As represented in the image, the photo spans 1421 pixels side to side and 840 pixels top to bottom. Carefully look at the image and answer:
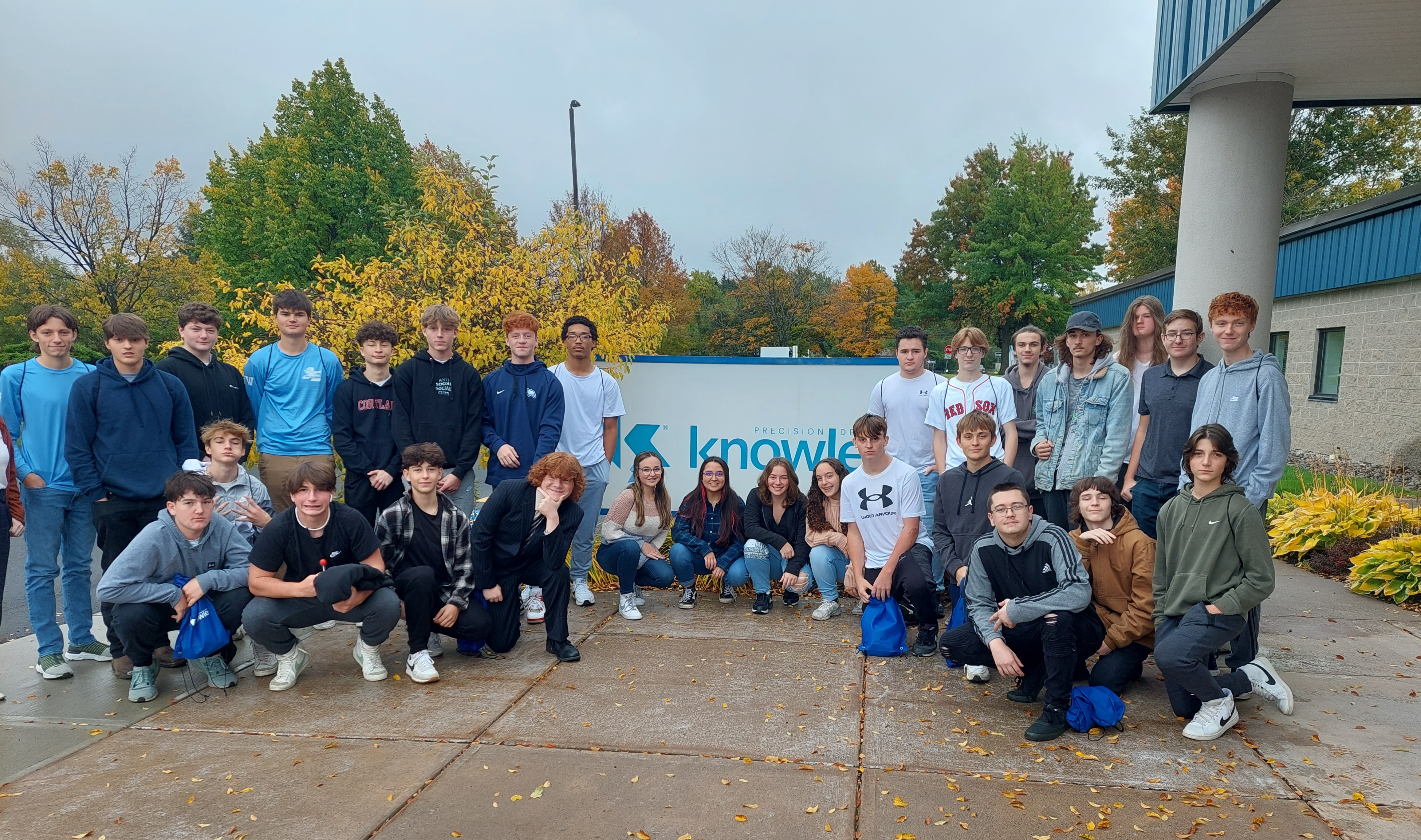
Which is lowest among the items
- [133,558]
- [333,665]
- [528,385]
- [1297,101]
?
[333,665]

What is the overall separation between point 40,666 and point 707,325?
37.1 m

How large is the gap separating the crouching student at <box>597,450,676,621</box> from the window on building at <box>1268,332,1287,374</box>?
43.8 ft

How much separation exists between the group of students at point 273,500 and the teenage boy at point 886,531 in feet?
5.41

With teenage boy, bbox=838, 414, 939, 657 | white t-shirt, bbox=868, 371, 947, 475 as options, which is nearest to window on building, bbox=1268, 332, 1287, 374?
white t-shirt, bbox=868, 371, 947, 475

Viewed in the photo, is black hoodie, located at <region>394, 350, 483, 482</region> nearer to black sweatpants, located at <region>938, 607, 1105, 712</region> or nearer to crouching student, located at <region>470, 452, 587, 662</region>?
crouching student, located at <region>470, 452, 587, 662</region>

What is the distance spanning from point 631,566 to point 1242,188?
4960 millimetres

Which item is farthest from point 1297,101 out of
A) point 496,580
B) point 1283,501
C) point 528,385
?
point 496,580

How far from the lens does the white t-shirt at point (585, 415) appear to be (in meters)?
5.61

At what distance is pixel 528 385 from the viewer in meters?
5.40

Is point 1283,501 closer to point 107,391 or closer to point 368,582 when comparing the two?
point 368,582

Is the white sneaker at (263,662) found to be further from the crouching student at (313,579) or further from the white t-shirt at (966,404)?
the white t-shirt at (966,404)

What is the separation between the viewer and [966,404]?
17.2 feet

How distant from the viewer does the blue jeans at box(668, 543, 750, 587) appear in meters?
5.65

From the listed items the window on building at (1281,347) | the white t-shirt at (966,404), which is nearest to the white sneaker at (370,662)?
the white t-shirt at (966,404)
